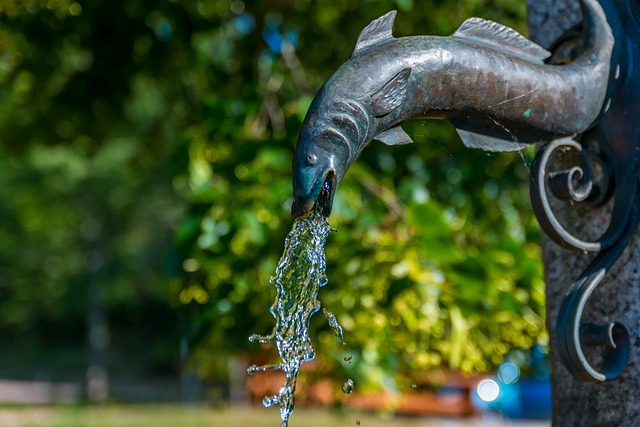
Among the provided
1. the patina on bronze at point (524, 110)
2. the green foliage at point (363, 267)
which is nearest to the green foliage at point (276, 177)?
the green foliage at point (363, 267)

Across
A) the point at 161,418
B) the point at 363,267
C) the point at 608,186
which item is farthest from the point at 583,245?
the point at 161,418

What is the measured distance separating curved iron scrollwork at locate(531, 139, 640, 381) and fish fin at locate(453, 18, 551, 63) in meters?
0.14

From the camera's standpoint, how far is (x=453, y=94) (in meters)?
1.22

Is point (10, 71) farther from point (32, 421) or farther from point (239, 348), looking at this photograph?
point (32, 421)

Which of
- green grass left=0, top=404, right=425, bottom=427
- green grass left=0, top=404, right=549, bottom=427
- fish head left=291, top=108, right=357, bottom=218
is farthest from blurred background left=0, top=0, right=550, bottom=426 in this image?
green grass left=0, top=404, right=549, bottom=427

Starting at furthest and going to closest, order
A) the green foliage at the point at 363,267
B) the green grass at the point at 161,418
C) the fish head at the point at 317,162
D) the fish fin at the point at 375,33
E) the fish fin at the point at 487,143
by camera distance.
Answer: the green grass at the point at 161,418
the green foliage at the point at 363,267
the fish fin at the point at 487,143
the fish fin at the point at 375,33
the fish head at the point at 317,162

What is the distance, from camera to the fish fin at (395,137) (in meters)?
1.21

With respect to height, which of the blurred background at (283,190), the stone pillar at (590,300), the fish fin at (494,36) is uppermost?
the fish fin at (494,36)

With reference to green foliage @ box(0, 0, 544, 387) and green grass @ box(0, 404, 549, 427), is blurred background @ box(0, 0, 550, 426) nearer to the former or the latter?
green foliage @ box(0, 0, 544, 387)

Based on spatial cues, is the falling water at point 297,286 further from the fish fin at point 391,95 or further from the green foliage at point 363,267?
the green foliage at point 363,267

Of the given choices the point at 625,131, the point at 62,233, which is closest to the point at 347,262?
the point at 625,131

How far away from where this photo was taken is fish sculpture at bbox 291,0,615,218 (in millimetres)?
1104

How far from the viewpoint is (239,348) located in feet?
10.1

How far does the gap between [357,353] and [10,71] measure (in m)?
2.90
